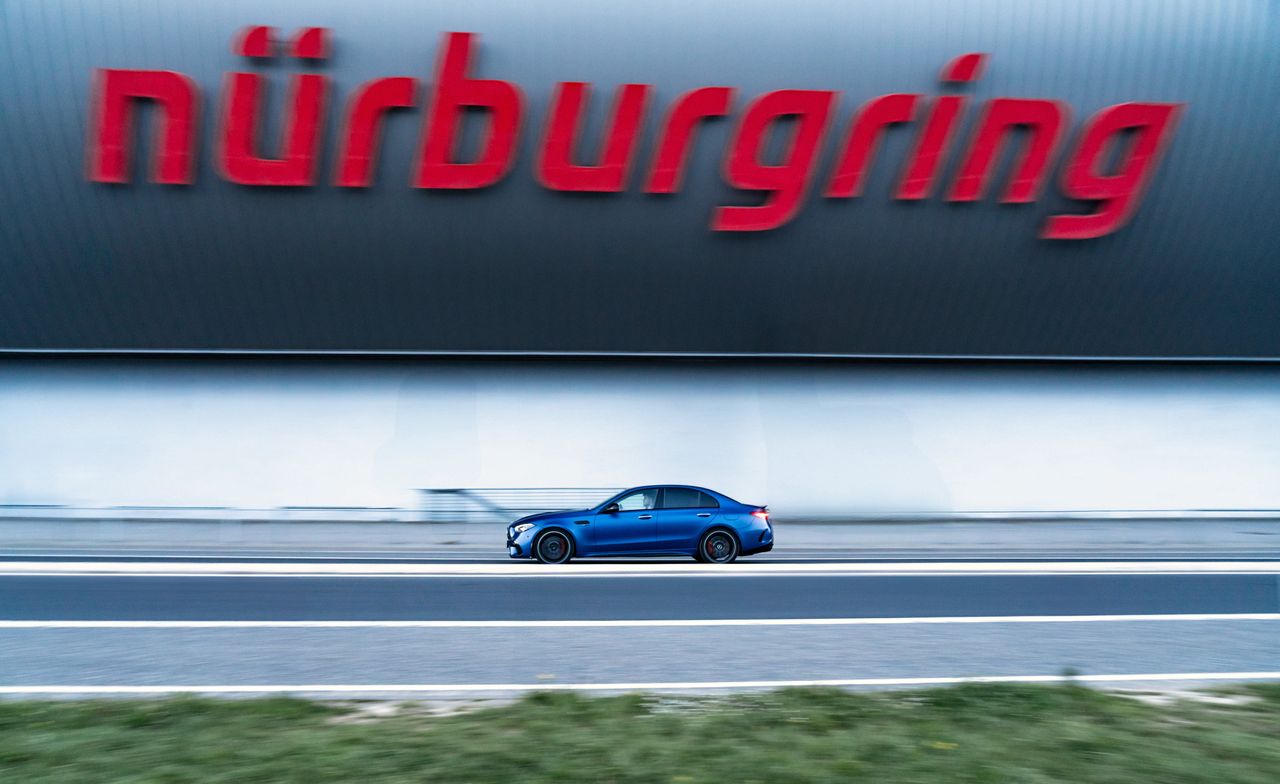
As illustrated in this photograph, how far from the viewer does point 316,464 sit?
2233 centimetres

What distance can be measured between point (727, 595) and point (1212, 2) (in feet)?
55.6

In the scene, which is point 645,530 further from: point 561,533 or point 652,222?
point 652,222

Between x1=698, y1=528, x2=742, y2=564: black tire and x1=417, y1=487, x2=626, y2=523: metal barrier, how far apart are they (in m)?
6.87

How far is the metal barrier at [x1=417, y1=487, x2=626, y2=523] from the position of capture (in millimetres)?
22281

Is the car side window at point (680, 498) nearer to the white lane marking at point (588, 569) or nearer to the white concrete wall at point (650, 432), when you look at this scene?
the white lane marking at point (588, 569)

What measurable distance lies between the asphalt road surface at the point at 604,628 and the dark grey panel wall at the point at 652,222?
8237mm

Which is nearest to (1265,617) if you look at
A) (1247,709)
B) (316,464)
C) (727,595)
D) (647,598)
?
(1247,709)

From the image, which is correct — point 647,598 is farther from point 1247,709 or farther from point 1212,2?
point 1212,2

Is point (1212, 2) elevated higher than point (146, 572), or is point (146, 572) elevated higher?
point (1212, 2)

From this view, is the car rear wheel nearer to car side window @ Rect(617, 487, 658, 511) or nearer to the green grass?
car side window @ Rect(617, 487, 658, 511)

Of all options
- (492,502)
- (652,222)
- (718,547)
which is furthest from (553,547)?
(652,222)

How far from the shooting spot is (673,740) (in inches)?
223

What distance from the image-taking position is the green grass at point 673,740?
510 cm

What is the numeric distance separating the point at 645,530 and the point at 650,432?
7.29 metres
